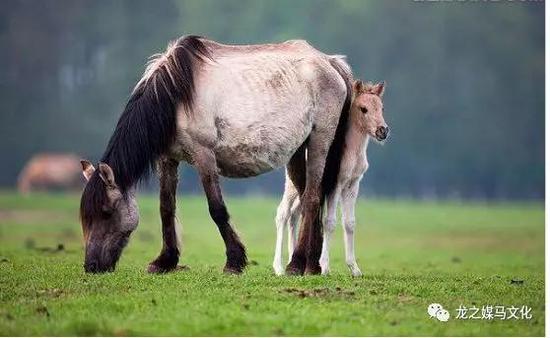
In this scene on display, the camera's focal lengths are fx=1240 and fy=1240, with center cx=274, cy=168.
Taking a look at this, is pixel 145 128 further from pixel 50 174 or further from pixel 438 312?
pixel 50 174

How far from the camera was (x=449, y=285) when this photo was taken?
12266mm

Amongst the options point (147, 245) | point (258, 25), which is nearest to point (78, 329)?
point (147, 245)

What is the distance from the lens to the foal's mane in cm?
1183

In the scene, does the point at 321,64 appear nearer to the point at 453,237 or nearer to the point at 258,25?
the point at 453,237

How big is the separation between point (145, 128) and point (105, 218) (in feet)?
3.10

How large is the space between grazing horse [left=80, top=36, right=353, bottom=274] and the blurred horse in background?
3181 cm

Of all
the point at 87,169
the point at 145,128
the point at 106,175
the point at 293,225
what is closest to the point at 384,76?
the point at 293,225

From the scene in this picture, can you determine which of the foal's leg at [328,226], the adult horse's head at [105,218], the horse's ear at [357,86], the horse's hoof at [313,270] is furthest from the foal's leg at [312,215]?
the adult horse's head at [105,218]

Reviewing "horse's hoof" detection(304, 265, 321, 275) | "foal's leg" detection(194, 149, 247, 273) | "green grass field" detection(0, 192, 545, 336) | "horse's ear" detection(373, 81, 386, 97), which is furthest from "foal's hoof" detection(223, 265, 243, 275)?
"horse's ear" detection(373, 81, 386, 97)

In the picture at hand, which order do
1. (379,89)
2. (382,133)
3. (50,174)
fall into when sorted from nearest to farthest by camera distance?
1. (382,133)
2. (379,89)
3. (50,174)

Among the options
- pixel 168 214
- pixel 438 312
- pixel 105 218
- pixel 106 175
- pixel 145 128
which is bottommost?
pixel 438 312

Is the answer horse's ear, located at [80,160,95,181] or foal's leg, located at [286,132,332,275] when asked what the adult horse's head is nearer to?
horse's ear, located at [80,160,95,181]

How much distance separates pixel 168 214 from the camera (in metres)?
12.6

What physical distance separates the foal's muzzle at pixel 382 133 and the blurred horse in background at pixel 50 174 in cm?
3224
